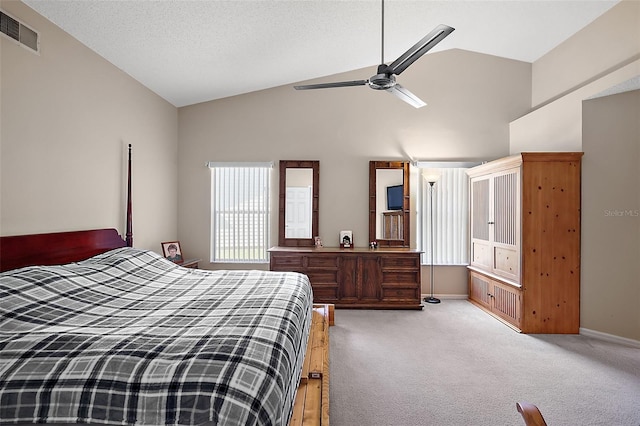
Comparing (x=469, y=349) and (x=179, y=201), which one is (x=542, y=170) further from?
(x=179, y=201)

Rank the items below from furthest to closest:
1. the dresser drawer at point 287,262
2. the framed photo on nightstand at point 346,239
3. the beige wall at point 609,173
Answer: the framed photo on nightstand at point 346,239 → the dresser drawer at point 287,262 → the beige wall at point 609,173

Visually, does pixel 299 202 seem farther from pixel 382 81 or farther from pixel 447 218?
Answer: pixel 382 81

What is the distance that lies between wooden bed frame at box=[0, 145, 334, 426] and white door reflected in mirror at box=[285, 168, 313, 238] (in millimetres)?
1536

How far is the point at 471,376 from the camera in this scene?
266 centimetres

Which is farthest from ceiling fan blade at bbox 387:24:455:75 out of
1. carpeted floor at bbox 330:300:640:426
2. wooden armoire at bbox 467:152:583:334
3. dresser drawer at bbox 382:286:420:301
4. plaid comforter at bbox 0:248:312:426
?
dresser drawer at bbox 382:286:420:301

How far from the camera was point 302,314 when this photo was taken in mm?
2166

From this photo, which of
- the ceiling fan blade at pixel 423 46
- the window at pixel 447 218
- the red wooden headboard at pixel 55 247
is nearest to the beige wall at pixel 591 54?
the window at pixel 447 218

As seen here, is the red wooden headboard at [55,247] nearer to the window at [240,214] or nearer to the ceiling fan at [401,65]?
the window at [240,214]

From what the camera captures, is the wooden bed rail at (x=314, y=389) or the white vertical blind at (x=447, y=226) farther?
the white vertical blind at (x=447, y=226)

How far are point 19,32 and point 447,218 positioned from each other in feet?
16.0

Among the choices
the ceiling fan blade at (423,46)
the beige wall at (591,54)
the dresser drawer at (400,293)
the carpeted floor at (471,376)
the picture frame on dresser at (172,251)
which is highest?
the beige wall at (591,54)

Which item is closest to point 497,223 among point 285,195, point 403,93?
point 403,93

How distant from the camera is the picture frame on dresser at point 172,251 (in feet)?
14.7

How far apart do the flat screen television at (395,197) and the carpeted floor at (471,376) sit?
1640mm
